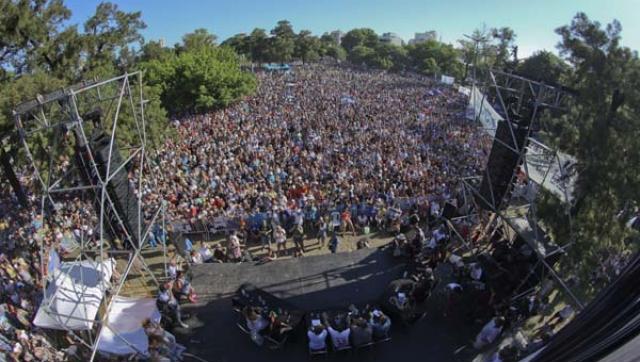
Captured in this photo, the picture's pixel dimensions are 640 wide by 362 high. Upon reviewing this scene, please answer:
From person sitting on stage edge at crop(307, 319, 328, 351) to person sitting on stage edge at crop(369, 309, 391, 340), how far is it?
111 cm

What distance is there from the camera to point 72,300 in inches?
360

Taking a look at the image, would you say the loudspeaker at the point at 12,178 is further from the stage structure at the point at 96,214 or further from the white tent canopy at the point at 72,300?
the white tent canopy at the point at 72,300

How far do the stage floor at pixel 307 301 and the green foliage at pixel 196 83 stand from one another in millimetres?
29281

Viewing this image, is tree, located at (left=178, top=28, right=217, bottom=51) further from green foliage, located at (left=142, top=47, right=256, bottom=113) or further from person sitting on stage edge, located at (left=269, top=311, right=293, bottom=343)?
person sitting on stage edge, located at (left=269, top=311, right=293, bottom=343)

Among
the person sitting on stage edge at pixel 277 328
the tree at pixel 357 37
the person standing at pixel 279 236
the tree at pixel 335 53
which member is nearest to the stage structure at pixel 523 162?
the person sitting on stage edge at pixel 277 328

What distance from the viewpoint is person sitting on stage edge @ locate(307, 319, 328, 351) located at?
892 cm

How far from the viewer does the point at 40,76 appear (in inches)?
666

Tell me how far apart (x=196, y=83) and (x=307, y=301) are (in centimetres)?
3329

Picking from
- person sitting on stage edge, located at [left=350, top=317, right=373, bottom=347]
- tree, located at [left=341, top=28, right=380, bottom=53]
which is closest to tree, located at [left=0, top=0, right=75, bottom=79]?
person sitting on stage edge, located at [left=350, top=317, right=373, bottom=347]

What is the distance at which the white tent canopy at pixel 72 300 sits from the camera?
887 cm

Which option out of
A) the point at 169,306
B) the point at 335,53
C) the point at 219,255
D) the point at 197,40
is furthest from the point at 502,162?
the point at 335,53

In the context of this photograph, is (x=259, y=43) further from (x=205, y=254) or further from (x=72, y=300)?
(x=72, y=300)

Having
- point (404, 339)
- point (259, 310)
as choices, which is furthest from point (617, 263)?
point (259, 310)

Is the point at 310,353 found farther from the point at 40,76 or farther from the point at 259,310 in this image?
the point at 40,76
